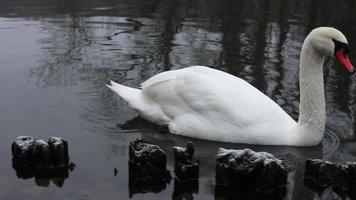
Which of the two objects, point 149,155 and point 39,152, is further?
point 39,152

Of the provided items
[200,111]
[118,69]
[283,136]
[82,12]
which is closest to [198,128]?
[200,111]

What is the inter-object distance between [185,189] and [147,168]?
0.39 m

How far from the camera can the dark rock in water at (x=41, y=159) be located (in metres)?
5.90

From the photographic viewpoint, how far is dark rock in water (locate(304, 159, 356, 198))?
577cm

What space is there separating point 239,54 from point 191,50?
80 centimetres

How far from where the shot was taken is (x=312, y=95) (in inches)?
275

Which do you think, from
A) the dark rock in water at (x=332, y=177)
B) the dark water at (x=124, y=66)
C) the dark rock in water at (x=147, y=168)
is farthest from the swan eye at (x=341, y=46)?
the dark rock in water at (x=147, y=168)

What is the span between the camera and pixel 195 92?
23.3 feet

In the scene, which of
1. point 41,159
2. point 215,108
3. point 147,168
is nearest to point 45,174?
point 41,159

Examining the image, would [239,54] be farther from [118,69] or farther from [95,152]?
[95,152]

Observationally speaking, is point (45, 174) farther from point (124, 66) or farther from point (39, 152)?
point (124, 66)

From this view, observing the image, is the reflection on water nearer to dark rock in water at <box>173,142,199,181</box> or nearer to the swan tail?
dark rock in water at <box>173,142,199,181</box>

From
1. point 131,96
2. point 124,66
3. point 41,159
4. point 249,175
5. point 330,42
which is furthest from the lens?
point 124,66

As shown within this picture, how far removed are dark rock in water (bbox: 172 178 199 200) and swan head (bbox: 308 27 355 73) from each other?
2017 millimetres
